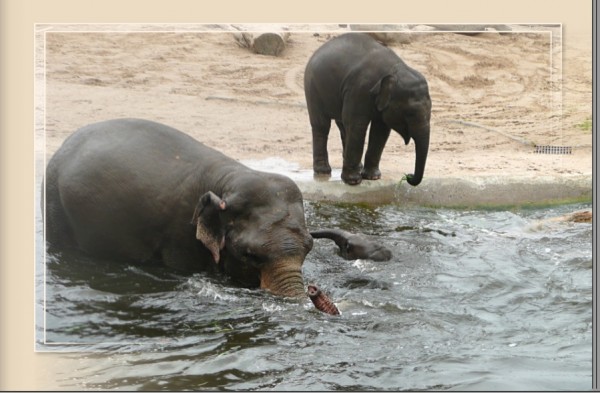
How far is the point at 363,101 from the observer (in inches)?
441

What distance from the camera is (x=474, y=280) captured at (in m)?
8.20

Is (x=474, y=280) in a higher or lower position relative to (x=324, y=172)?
lower

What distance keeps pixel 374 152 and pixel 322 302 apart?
197 inches

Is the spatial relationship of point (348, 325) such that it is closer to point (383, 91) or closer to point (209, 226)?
point (209, 226)

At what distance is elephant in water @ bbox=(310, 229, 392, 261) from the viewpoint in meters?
8.46

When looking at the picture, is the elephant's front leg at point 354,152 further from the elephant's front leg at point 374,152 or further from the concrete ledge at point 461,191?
the elephant's front leg at point 374,152

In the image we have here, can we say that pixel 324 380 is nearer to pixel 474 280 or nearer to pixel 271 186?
pixel 271 186

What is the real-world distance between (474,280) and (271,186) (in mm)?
2034

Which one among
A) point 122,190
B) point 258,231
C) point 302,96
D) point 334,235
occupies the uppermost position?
point 302,96

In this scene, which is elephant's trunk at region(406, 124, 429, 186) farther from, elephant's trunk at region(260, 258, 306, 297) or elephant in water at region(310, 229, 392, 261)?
elephant's trunk at region(260, 258, 306, 297)

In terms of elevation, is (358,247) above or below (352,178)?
below

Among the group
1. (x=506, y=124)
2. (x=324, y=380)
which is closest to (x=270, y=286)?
(x=324, y=380)

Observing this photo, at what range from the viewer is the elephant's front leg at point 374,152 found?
1168 centimetres

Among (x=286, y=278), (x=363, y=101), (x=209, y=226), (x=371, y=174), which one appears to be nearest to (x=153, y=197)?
(x=209, y=226)
